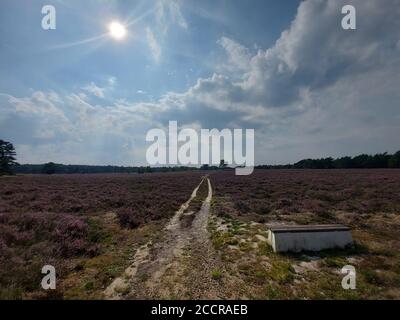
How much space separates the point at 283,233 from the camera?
9.15 m

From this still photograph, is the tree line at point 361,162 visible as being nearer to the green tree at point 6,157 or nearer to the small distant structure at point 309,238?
the small distant structure at point 309,238

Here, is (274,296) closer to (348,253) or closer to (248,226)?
(348,253)

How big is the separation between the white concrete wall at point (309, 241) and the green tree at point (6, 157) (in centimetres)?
7890

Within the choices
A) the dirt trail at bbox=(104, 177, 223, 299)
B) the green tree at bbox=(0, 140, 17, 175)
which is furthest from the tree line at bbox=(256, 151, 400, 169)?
the green tree at bbox=(0, 140, 17, 175)

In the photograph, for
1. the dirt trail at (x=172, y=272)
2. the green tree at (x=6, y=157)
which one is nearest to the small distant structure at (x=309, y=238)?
the dirt trail at (x=172, y=272)

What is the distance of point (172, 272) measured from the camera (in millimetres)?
7512

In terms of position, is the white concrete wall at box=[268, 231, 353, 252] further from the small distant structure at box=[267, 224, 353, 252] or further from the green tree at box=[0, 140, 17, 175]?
the green tree at box=[0, 140, 17, 175]

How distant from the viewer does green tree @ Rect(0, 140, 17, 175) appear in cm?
5982

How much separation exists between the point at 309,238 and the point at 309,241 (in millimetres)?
128

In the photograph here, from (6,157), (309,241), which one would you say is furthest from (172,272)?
(6,157)

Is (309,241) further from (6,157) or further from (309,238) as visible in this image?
(6,157)

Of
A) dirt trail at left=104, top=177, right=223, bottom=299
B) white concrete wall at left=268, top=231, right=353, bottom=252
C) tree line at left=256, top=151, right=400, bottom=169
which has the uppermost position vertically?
tree line at left=256, top=151, right=400, bottom=169
